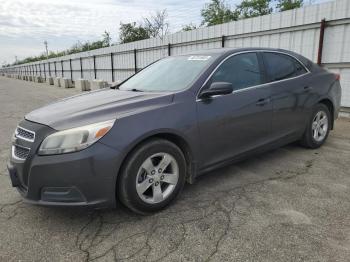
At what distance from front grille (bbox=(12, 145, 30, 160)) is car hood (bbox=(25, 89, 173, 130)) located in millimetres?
284

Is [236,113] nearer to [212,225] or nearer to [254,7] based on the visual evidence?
[212,225]

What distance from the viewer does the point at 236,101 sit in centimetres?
343

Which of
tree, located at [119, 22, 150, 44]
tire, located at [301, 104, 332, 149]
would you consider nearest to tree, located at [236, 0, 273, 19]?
tree, located at [119, 22, 150, 44]

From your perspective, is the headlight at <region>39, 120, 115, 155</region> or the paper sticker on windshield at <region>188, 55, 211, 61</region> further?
the paper sticker on windshield at <region>188, 55, 211, 61</region>

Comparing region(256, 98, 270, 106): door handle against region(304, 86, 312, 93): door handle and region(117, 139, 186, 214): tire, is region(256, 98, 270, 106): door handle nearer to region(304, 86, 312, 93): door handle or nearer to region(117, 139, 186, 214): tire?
region(304, 86, 312, 93): door handle

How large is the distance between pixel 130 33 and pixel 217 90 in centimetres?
5241

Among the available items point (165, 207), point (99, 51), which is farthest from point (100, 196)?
point (99, 51)

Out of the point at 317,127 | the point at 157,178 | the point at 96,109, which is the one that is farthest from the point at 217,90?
the point at 317,127

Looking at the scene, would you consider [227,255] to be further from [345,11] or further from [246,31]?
[246,31]

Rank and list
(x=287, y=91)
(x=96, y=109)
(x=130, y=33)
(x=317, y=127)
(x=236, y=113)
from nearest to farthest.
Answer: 1. (x=96, y=109)
2. (x=236, y=113)
3. (x=287, y=91)
4. (x=317, y=127)
5. (x=130, y=33)

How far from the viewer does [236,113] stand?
11.2 ft

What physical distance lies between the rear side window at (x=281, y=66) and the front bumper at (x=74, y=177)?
2.52 metres

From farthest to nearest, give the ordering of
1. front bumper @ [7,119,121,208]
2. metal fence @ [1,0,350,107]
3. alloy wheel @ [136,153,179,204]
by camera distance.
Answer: metal fence @ [1,0,350,107], alloy wheel @ [136,153,179,204], front bumper @ [7,119,121,208]

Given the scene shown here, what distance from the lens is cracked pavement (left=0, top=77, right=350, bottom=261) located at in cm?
236
